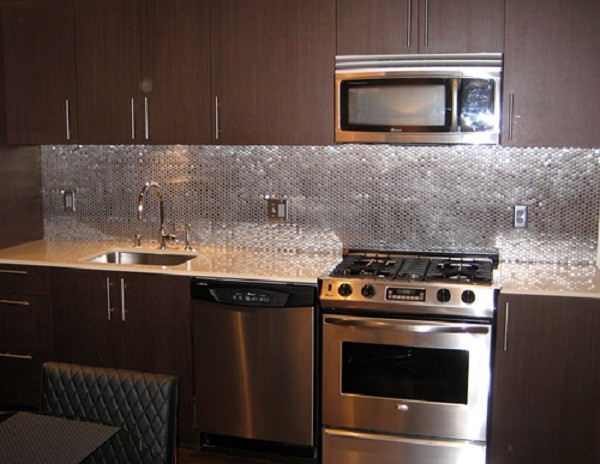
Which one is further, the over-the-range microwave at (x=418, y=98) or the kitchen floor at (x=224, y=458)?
the kitchen floor at (x=224, y=458)

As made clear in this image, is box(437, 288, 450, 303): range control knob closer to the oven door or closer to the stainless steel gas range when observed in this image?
the stainless steel gas range

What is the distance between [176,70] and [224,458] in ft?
6.65

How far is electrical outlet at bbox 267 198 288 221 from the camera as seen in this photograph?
4117 mm

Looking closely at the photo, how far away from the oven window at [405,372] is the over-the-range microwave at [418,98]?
1009mm

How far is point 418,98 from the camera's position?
351 centimetres

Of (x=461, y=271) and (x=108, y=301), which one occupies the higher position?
(x=461, y=271)

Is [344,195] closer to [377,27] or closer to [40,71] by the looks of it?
[377,27]

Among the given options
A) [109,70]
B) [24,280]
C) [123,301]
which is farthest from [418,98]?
[24,280]

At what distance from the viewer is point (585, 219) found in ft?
12.2

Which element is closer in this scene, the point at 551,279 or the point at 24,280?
the point at 551,279

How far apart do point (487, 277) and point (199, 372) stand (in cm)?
148

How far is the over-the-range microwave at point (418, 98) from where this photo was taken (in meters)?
3.44

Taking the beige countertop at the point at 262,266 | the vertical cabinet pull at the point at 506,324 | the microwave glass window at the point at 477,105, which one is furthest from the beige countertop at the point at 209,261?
the microwave glass window at the point at 477,105

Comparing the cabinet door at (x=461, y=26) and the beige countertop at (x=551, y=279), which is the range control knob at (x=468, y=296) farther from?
the cabinet door at (x=461, y=26)
